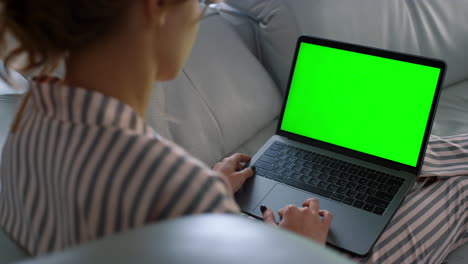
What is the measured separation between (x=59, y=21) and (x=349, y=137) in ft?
2.38

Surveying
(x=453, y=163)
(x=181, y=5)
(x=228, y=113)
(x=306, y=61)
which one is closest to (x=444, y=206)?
(x=453, y=163)

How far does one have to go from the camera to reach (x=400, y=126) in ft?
3.31

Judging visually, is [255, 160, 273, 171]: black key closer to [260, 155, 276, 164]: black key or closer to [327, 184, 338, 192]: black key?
[260, 155, 276, 164]: black key

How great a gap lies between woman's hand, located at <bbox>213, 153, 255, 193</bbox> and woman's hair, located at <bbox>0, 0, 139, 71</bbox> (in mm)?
511

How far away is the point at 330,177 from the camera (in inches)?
39.4

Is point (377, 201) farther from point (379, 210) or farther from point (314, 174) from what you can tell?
point (314, 174)

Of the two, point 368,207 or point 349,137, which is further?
point 349,137

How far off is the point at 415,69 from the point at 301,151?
283 millimetres

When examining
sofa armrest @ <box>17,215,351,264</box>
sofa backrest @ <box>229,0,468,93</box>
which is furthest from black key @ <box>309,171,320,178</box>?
sofa armrest @ <box>17,215,351,264</box>

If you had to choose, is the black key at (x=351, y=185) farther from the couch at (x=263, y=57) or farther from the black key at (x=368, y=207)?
the couch at (x=263, y=57)

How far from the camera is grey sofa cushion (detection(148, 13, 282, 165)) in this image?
1124 millimetres

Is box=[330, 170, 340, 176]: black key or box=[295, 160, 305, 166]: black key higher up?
box=[330, 170, 340, 176]: black key

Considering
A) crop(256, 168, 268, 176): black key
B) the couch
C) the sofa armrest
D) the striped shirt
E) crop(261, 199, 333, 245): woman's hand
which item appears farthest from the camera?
the couch

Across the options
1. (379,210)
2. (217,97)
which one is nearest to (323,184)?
(379,210)
